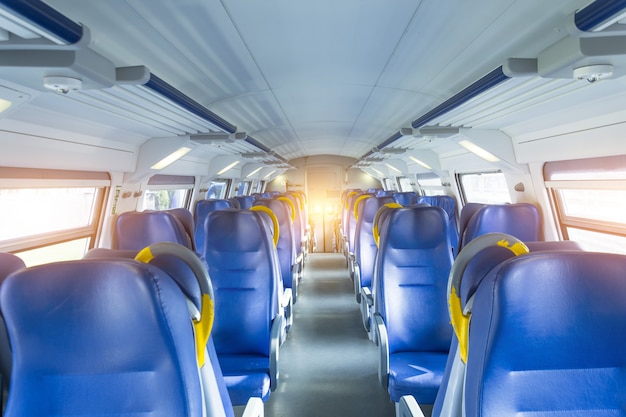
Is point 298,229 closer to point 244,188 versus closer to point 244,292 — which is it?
point 244,292

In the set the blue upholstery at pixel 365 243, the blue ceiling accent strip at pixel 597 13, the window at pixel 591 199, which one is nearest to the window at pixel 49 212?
the blue upholstery at pixel 365 243

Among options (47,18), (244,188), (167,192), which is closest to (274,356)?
(47,18)

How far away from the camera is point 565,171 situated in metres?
4.17

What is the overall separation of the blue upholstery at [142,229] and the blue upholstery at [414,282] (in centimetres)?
226

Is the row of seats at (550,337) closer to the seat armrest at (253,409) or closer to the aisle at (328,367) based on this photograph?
the seat armrest at (253,409)

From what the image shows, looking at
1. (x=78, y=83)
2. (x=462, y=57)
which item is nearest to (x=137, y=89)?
(x=78, y=83)

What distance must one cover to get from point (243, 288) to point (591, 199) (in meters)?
3.83

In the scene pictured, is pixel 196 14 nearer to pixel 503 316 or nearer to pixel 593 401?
pixel 503 316

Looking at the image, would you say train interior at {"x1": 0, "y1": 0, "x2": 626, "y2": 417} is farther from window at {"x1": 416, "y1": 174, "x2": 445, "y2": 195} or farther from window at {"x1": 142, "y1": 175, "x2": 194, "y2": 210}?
window at {"x1": 416, "y1": 174, "x2": 445, "y2": 195}

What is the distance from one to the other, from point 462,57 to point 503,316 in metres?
2.61

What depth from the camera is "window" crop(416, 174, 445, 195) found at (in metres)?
9.72

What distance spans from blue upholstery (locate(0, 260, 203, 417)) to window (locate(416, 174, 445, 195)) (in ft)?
29.8

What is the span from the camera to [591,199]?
160 inches

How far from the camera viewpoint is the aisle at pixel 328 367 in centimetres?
328
